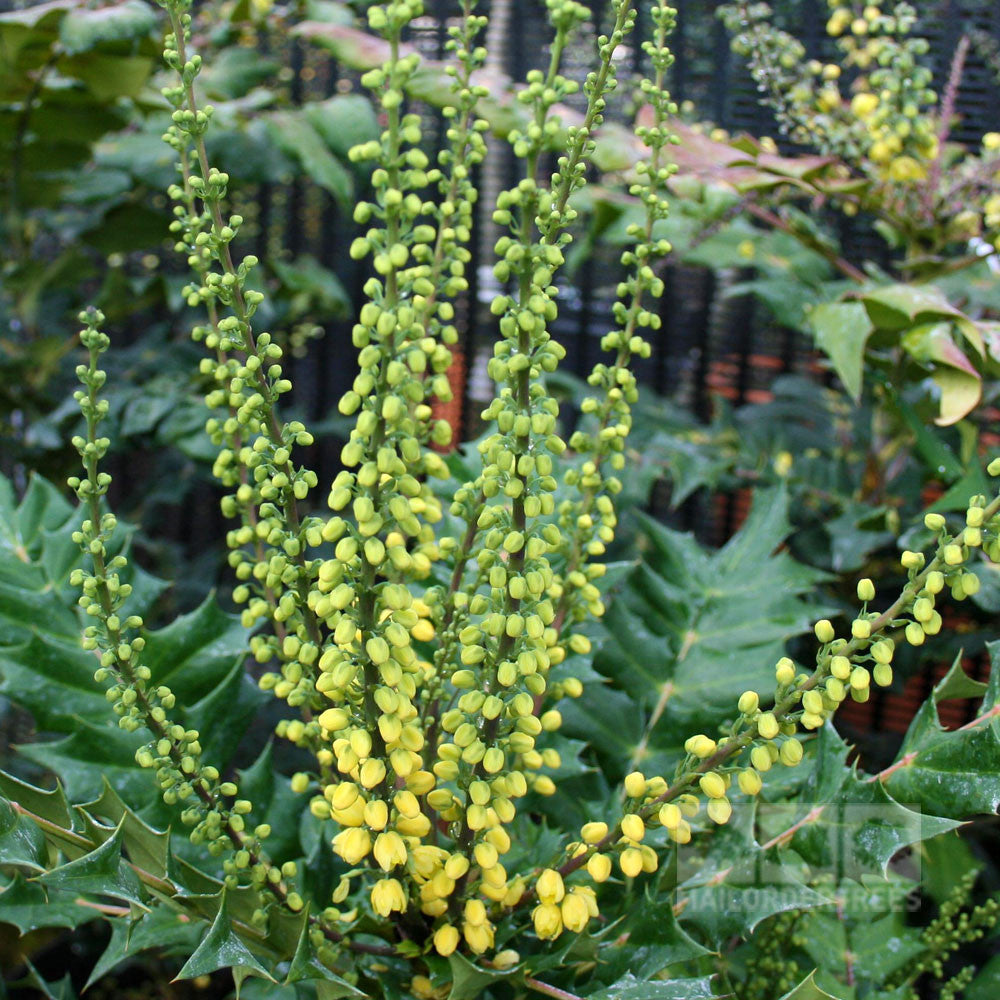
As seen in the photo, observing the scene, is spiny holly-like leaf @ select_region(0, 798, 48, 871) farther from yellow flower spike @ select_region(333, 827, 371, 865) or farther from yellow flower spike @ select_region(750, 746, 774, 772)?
yellow flower spike @ select_region(750, 746, 774, 772)

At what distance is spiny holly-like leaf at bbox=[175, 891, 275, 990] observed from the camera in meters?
0.53

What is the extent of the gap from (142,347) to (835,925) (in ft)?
4.23

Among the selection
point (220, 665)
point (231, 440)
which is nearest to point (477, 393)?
point (220, 665)

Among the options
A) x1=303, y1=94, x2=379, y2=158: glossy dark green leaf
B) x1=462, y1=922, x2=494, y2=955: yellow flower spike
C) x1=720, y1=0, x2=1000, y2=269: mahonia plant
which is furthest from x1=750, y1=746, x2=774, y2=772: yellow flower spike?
x1=303, y1=94, x2=379, y2=158: glossy dark green leaf

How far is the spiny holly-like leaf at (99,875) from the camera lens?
0.52 meters

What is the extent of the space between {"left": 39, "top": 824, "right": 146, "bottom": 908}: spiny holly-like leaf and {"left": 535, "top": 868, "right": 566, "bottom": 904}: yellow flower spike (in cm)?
23

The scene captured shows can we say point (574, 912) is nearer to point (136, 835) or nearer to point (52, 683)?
point (136, 835)

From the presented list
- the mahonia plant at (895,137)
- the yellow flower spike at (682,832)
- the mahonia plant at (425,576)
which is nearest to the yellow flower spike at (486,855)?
the mahonia plant at (425,576)

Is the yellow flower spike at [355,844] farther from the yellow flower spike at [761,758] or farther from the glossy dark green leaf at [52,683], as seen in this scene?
the glossy dark green leaf at [52,683]

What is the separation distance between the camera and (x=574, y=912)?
1.93ft

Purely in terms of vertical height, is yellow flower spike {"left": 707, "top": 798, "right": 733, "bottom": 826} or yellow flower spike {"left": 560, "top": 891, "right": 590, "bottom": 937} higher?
yellow flower spike {"left": 707, "top": 798, "right": 733, "bottom": 826}

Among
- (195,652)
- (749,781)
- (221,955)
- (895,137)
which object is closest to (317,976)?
(221,955)

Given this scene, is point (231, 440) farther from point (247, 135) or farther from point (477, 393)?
point (477, 393)

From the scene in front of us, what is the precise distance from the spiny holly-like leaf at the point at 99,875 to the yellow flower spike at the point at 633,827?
0.27m
